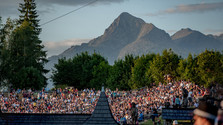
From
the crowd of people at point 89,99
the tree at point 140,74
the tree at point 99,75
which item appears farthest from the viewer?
the tree at point 99,75

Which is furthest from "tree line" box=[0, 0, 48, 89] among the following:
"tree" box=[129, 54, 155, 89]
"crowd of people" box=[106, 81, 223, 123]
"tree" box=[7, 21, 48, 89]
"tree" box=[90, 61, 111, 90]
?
"crowd of people" box=[106, 81, 223, 123]

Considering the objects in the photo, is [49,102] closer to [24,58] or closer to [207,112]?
[24,58]

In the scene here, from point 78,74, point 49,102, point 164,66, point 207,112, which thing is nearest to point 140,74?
point 164,66

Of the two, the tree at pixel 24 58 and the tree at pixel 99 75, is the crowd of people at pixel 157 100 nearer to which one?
the tree at pixel 24 58

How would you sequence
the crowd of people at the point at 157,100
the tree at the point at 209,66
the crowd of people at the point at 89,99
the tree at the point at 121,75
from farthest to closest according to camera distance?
the tree at the point at 121,75
the tree at the point at 209,66
the crowd of people at the point at 89,99
the crowd of people at the point at 157,100

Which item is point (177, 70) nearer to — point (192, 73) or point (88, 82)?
point (192, 73)

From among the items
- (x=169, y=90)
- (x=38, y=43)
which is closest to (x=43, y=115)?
(x=169, y=90)

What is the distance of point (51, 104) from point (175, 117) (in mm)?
27247

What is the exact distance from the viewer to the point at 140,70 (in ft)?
218

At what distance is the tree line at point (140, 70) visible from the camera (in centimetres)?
5516

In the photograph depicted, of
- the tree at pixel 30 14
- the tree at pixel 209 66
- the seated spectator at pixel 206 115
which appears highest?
the tree at pixel 30 14

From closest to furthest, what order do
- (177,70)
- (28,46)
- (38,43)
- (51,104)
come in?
(51,104)
(177,70)
(28,46)
(38,43)

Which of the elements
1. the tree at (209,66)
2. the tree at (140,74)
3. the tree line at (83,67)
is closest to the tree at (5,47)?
the tree line at (83,67)

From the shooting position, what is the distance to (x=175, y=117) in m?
19.8
